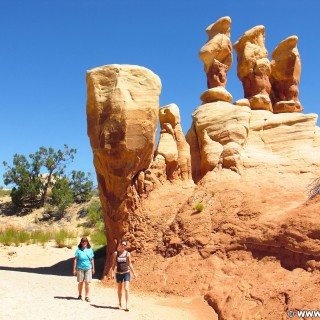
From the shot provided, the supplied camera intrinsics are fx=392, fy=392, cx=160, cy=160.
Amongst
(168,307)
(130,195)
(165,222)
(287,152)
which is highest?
(287,152)

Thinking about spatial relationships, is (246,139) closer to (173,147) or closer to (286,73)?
(173,147)

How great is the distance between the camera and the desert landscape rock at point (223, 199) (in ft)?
25.7

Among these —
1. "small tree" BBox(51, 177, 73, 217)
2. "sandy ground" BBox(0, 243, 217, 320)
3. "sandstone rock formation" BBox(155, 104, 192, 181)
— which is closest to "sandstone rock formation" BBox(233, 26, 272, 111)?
"sandstone rock formation" BBox(155, 104, 192, 181)

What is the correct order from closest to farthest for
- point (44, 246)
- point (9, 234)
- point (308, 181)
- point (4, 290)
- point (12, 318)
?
point (12, 318)
point (4, 290)
point (308, 181)
point (44, 246)
point (9, 234)

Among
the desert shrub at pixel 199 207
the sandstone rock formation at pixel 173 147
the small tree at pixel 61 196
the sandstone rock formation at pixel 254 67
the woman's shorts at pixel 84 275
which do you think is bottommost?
the woman's shorts at pixel 84 275

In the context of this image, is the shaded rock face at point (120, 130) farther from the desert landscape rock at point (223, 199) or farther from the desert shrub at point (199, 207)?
the desert shrub at point (199, 207)

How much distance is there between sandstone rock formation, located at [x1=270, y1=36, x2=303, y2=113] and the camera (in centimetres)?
1578

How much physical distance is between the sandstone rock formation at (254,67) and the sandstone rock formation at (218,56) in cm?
68

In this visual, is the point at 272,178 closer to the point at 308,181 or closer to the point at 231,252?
the point at 308,181

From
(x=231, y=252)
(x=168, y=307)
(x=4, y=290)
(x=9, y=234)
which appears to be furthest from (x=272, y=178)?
(x=9, y=234)

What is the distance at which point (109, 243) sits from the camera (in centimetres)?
1119

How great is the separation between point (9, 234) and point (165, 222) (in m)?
13.0

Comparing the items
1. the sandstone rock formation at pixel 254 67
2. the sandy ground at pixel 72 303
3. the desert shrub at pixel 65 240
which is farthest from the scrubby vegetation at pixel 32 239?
the sandstone rock formation at pixel 254 67

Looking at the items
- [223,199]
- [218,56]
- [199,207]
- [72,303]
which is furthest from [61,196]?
[72,303]
